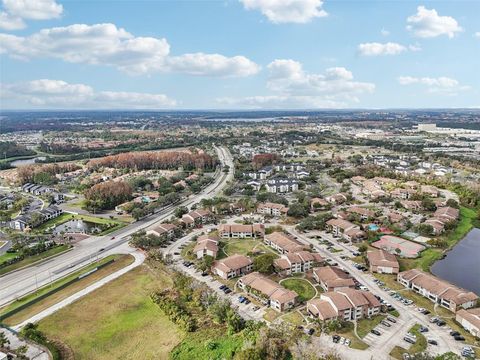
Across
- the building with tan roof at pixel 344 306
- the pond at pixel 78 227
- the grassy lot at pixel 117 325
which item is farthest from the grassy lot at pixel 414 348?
the pond at pixel 78 227

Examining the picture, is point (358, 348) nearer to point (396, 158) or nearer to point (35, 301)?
point (35, 301)

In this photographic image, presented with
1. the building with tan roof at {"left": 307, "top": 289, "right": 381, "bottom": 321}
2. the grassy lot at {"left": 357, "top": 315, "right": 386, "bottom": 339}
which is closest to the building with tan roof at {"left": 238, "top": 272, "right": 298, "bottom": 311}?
the building with tan roof at {"left": 307, "top": 289, "right": 381, "bottom": 321}

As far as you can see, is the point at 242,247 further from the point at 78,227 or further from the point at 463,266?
the point at 463,266

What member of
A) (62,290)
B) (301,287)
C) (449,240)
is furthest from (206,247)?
(449,240)

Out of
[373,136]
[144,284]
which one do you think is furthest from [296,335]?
[373,136]

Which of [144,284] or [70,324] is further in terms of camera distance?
[144,284]

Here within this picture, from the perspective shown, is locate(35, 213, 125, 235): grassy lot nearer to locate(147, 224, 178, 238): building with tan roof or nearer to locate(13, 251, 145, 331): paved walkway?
locate(147, 224, 178, 238): building with tan roof
